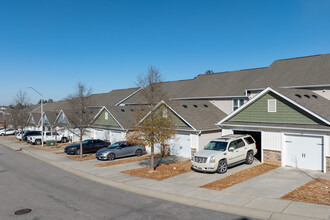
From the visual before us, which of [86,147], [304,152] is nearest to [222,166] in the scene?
[304,152]

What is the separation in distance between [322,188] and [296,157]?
175 inches

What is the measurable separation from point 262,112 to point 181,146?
7.62m

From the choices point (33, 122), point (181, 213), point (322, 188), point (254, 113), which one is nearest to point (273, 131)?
point (254, 113)

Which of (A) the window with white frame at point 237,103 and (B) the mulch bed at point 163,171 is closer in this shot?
(B) the mulch bed at point 163,171

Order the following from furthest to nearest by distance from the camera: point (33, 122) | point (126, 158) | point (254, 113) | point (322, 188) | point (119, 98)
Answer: point (33, 122)
point (119, 98)
point (126, 158)
point (254, 113)
point (322, 188)

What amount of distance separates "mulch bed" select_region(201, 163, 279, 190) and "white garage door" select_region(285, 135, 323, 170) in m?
1.27

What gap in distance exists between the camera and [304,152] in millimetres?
16359

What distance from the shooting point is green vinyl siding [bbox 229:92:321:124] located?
16447 mm

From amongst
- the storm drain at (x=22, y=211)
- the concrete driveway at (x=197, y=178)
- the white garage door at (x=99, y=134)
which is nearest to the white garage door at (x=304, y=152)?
the concrete driveway at (x=197, y=178)

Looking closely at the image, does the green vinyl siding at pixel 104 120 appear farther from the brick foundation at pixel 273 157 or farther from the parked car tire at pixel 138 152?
the brick foundation at pixel 273 157

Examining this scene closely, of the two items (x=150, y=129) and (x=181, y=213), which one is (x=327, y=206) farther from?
(x=150, y=129)

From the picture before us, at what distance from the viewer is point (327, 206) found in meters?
10.1

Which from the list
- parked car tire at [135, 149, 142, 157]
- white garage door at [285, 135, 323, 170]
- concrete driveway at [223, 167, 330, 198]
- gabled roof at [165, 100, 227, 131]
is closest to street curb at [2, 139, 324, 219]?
concrete driveway at [223, 167, 330, 198]

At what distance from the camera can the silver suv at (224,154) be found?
1584cm
